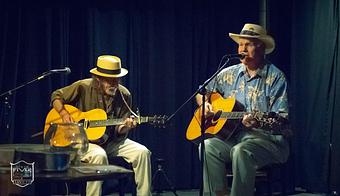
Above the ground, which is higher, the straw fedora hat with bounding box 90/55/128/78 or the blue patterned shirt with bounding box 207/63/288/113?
the straw fedora hat with bounding box 90/55/128/78

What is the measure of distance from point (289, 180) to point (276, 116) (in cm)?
196

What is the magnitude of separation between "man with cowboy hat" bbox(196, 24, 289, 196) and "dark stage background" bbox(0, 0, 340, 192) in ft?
4.02

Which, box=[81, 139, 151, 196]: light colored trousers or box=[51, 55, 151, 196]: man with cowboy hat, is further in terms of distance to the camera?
box=[51, 55, 151, 196]: man with cowboy hat

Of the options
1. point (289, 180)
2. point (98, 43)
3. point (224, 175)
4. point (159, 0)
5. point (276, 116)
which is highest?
point (159, 0)

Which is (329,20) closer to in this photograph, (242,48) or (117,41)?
(242,48)

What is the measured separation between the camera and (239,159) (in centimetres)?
454

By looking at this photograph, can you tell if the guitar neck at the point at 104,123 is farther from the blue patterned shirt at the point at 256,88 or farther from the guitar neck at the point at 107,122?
the blue patterned shirt at the point at 256,88

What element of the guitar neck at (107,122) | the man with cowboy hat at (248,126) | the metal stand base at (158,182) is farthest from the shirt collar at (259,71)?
the metal stand base at (158,182)

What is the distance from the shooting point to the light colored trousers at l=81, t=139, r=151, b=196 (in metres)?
4.76

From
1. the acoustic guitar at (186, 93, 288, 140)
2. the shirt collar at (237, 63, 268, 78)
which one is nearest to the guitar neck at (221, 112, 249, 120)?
the acoustic guitar at (186, 93, 288, 140)

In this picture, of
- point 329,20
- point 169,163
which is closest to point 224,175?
point 169,163

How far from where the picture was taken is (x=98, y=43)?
6.25 m

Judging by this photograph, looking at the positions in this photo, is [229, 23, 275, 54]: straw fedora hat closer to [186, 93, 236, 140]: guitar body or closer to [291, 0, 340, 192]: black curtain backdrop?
[186, 93, 236, 140]: guitar body

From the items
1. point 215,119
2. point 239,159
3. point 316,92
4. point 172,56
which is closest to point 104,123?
point 215,119
